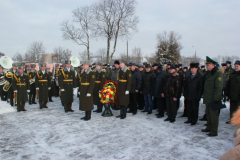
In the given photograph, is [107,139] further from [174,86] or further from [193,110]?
A: [193,110]

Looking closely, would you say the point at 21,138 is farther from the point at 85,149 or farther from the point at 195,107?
the point at 195,107

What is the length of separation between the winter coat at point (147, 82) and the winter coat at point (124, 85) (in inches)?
→ 40.7

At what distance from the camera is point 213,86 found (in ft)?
16.7

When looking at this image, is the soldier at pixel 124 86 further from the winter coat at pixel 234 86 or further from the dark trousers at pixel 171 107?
the winter coat at pixel 234 86

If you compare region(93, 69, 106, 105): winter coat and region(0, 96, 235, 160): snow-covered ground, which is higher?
region(93, 69, 106, 105): winter coat

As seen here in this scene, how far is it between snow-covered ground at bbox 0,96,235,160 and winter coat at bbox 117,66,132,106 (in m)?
0.71

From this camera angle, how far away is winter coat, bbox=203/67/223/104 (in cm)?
491

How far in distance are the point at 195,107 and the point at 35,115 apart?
241 inches

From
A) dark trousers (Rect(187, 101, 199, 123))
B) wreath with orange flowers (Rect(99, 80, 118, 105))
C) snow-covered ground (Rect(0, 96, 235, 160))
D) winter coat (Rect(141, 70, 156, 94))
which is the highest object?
winter coat (Rect(141, 70, 156, 94))

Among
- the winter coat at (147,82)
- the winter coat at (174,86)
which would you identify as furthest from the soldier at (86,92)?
the winter coat at (174,86)

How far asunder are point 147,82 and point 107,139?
11.6ft

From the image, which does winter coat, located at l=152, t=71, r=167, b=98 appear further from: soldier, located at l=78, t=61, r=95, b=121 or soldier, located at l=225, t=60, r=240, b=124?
soldier, located at l=78, t=61, r=95, b=121

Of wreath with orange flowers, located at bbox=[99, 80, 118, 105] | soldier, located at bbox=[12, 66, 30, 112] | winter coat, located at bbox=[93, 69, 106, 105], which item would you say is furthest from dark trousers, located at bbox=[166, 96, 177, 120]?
soldier, located at bbox=[12, 66, 30, 112]

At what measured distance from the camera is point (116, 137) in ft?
16.3
